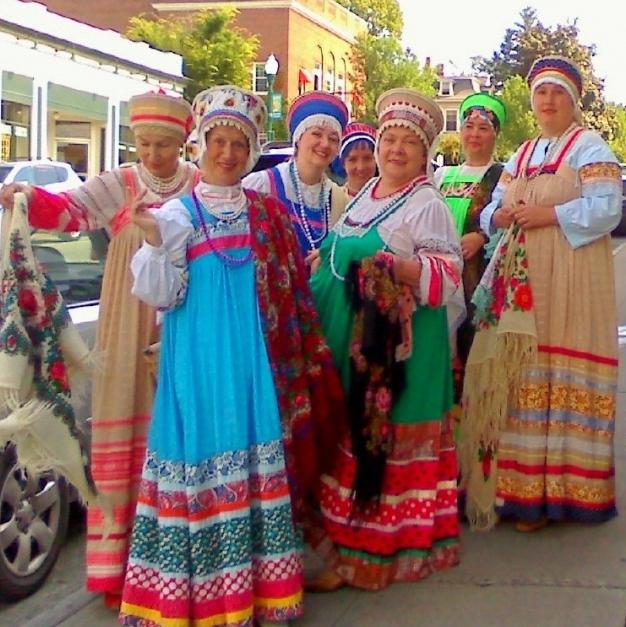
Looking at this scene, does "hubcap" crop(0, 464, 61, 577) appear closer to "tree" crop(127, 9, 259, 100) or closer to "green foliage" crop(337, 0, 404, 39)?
"tree" crop(127, 9, 259, 100)

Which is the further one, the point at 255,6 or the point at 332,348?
the point at 255,6

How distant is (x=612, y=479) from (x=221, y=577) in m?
2.14

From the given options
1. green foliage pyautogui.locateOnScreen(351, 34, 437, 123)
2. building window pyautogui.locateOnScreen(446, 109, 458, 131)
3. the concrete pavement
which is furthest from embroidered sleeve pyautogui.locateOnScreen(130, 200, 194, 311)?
green foliage pyautogui.locateOnScreen(351, 34, 437, 123)

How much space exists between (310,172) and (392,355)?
100cm

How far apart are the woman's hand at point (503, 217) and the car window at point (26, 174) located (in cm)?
1287

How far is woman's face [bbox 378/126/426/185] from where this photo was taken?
4258 millimetres

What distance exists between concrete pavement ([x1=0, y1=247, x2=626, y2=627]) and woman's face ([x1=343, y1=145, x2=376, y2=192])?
1827mm

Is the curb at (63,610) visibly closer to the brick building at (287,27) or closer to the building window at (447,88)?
the brick building at (287,27)

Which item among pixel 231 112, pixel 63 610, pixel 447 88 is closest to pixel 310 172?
pixel 231 112

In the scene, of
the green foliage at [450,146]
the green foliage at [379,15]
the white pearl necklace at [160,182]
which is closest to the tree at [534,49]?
the green foliage at [379,15]

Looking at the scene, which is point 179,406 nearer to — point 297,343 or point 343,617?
point 297,343

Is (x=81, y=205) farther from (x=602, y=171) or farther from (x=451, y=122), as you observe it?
(x=451, y=122)

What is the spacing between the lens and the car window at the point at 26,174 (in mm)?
16922

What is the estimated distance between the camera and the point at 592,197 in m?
4.77
